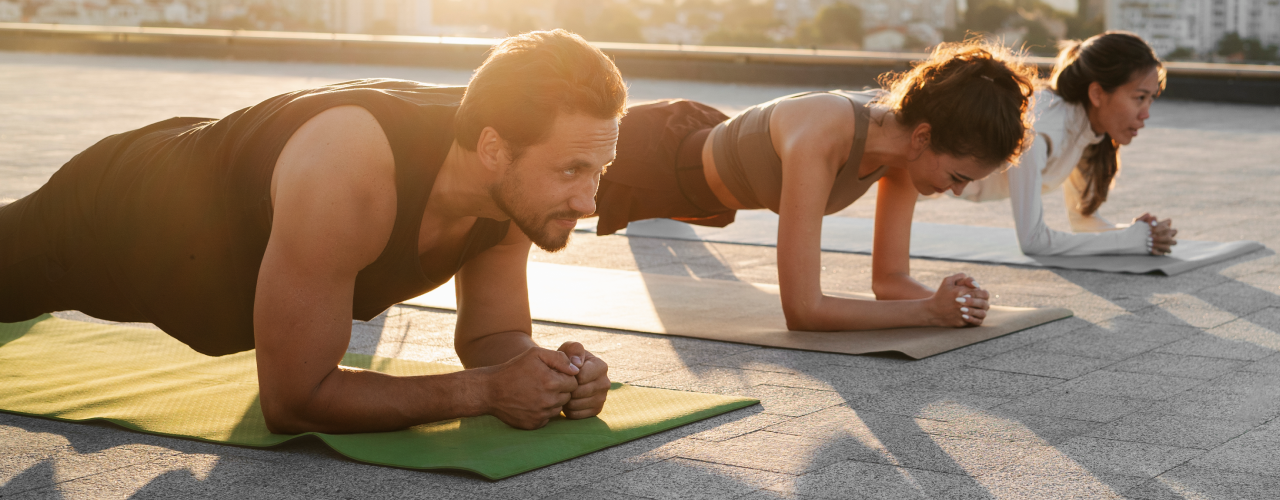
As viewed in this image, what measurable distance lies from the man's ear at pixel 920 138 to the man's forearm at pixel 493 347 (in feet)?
3.78

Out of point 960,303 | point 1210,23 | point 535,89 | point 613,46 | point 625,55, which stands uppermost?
point 1210,23

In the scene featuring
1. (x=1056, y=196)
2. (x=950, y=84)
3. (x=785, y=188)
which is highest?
(x=950, y=84)

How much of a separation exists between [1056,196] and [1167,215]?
1090 mm

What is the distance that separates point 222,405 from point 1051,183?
326cm

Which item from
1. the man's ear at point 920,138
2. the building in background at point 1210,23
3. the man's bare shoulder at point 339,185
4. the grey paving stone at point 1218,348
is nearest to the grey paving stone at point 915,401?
the man's ear at point 920,138

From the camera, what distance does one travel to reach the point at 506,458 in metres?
2.00

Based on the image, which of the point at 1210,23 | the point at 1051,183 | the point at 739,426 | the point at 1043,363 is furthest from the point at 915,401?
the point at 1210,23

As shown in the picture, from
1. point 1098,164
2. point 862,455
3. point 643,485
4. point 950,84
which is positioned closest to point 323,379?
point 643,485

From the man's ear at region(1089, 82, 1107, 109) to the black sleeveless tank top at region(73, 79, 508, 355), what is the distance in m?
2.69

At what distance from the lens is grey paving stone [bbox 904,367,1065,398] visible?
2.57 m

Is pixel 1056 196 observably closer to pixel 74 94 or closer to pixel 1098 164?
pixel 1098 164

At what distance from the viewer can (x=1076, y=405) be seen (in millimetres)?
2457

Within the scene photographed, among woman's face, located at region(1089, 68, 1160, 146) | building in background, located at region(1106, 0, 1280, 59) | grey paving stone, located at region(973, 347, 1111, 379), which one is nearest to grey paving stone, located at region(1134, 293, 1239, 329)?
grey paving stone, located at region(973, 347, 1111, 379)

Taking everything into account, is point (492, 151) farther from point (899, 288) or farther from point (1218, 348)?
point (1218, 348)
